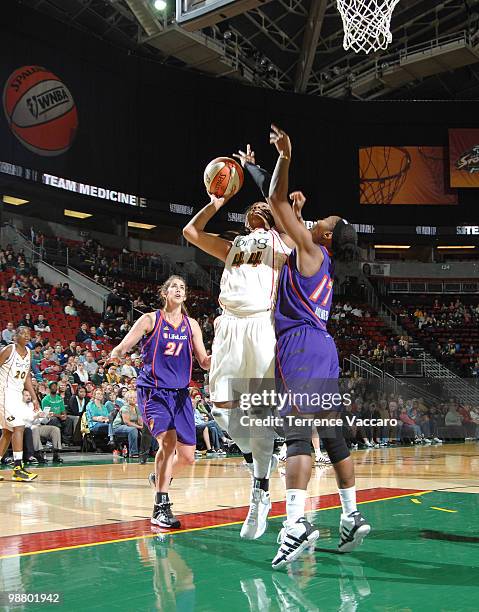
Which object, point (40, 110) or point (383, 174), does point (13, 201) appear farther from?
point (383, 174)

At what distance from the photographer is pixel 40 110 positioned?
23703 mm

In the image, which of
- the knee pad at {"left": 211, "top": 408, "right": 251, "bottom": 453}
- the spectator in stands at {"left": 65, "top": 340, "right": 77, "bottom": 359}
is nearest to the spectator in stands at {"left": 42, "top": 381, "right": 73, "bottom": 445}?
the spectator in stands at {"left": 65, "top": 340, "right": 77, "bottom": 359}

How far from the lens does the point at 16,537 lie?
4.78m

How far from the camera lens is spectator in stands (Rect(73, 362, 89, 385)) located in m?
14.2

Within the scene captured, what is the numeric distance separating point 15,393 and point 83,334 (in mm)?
9152

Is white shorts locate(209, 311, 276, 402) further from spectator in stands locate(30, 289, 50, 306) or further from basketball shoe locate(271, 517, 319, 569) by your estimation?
spectator in stands locate(30, 289, 50, 306)

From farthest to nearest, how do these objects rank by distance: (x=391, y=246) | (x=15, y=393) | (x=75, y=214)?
(x=391, y=246), (x=75, y=214), (x=15, y=393)

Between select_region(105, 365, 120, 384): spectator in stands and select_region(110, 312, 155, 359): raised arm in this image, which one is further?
select_region(105, 365, 120, 384): spectator in stands

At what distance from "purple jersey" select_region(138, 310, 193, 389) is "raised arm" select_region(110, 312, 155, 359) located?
5cm

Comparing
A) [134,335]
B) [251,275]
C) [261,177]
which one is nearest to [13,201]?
[134,335]

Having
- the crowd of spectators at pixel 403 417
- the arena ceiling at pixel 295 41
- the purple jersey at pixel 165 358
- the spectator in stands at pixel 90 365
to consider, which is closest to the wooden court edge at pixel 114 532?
the purple jersey at pixel 165 358

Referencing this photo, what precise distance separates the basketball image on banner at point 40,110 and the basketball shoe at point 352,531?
21407 mm

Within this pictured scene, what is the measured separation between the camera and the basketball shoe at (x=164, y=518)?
5.17 meters

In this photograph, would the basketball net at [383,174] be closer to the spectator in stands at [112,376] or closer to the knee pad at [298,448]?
the spectator in stands at [112,376]
